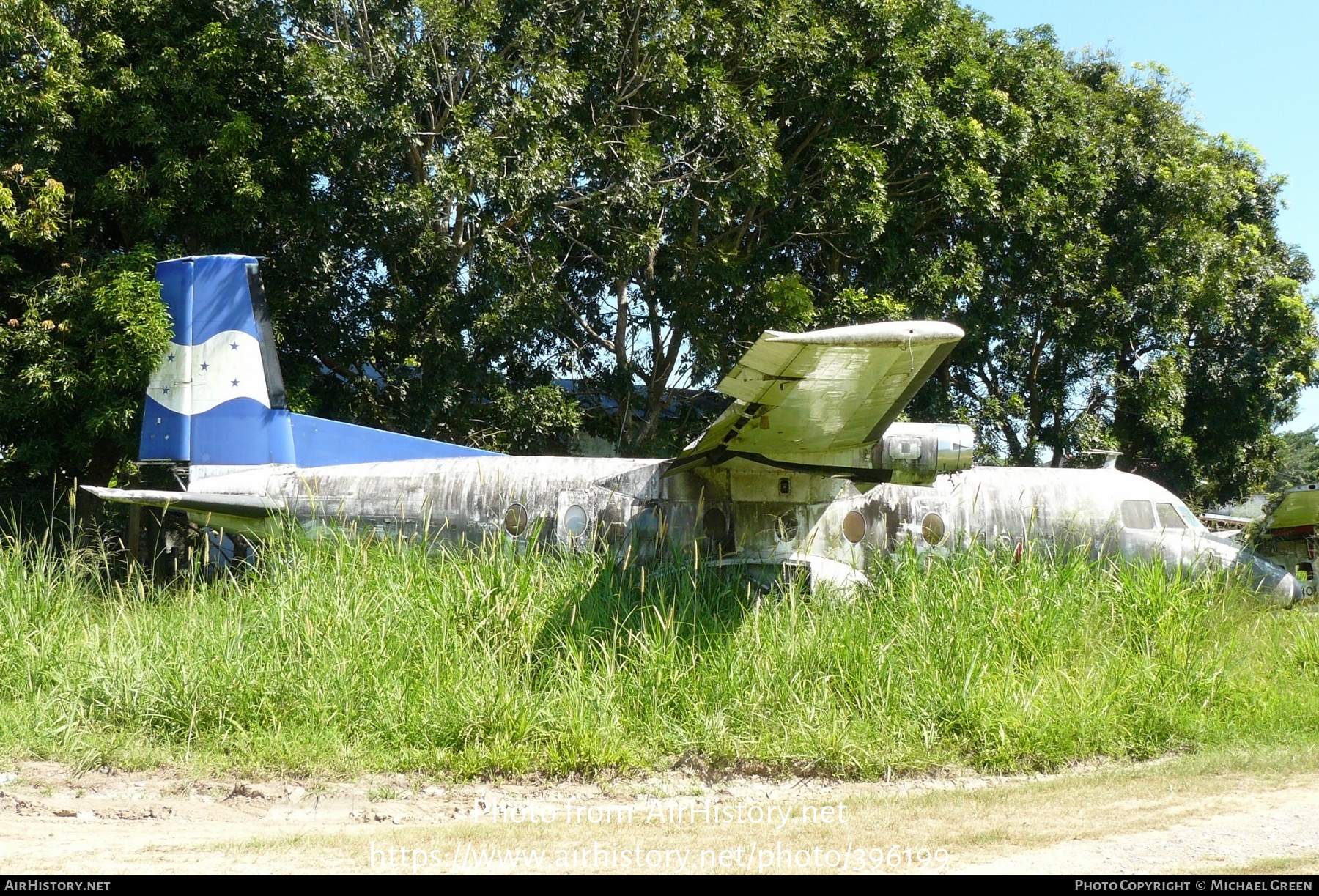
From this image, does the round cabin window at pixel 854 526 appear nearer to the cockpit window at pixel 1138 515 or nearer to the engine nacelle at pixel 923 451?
the engine nacelle at pixel 923 451

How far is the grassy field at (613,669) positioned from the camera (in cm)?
675

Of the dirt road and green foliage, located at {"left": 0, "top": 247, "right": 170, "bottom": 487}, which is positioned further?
green foliage, located at {"left": 0, "top": 247, "right": 170, "bottom": 487}

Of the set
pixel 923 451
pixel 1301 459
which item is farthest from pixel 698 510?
pixel 1301 459

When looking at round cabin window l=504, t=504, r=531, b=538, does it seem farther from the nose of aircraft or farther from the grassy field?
the nose of aircraft

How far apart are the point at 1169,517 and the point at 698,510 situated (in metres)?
5.28

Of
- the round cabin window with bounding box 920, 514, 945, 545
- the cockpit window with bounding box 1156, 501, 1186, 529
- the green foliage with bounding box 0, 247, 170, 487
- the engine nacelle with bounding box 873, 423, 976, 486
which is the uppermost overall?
the green foliage with bounding box 0, 247, 170, 487

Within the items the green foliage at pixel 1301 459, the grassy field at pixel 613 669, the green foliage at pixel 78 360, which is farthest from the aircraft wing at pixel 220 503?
the green foliage at pixel 1301 459

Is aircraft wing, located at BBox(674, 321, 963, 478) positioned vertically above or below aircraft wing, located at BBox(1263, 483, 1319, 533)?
above

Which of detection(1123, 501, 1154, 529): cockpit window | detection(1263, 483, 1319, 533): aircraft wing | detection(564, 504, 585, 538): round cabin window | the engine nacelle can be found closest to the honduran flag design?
detection(564, 504, 585, 538): round cabin window

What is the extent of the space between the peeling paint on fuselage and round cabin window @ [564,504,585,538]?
0.01 m

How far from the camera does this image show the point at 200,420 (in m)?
10.6

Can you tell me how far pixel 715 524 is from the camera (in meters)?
9.96

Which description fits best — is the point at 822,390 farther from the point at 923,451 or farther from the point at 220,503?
the point at 220,503

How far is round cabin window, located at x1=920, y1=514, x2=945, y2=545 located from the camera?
10.3m
